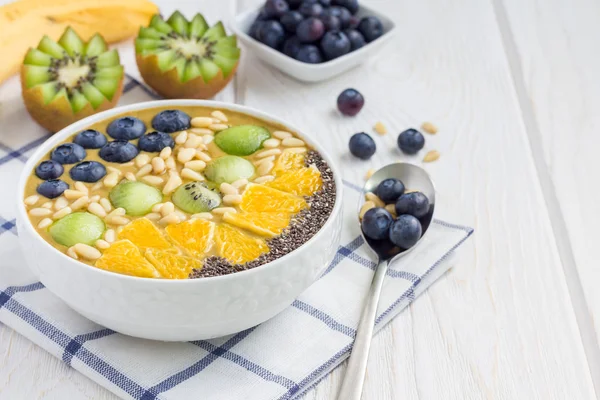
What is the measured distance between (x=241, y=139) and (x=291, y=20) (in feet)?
2.84

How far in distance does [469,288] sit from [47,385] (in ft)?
2.99

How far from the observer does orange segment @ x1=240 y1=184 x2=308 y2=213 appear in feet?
5.37

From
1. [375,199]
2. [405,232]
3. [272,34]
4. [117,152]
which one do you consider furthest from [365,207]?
[272,34]

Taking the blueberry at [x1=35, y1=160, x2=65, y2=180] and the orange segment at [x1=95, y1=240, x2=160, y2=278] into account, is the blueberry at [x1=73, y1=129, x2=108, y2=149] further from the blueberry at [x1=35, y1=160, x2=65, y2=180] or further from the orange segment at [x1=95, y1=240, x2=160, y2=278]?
the orange segment at [x1=95, y1=240, x2=160, y2=278]

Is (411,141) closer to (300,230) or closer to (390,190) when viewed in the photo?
(390,190)

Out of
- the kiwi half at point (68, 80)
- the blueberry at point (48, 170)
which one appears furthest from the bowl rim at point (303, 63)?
the blueberry at point (48, 170)

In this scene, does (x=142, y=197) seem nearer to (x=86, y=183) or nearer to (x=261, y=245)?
(x=86, y=183)

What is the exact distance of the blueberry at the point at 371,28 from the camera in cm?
262

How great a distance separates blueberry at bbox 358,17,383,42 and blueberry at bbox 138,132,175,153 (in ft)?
3.39

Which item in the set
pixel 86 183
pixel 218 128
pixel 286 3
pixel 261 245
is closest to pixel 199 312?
pixel 261 245

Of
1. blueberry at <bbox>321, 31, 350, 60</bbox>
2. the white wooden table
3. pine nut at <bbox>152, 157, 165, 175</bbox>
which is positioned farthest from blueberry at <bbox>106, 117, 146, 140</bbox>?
blueberry at <bbox>321, 31, 350, 60</bbox>

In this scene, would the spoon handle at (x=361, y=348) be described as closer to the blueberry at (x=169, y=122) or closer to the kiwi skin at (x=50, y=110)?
the blueberry at (x=169, y=122)

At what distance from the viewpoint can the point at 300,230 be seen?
1.58 meters

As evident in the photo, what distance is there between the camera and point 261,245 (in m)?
1.53
